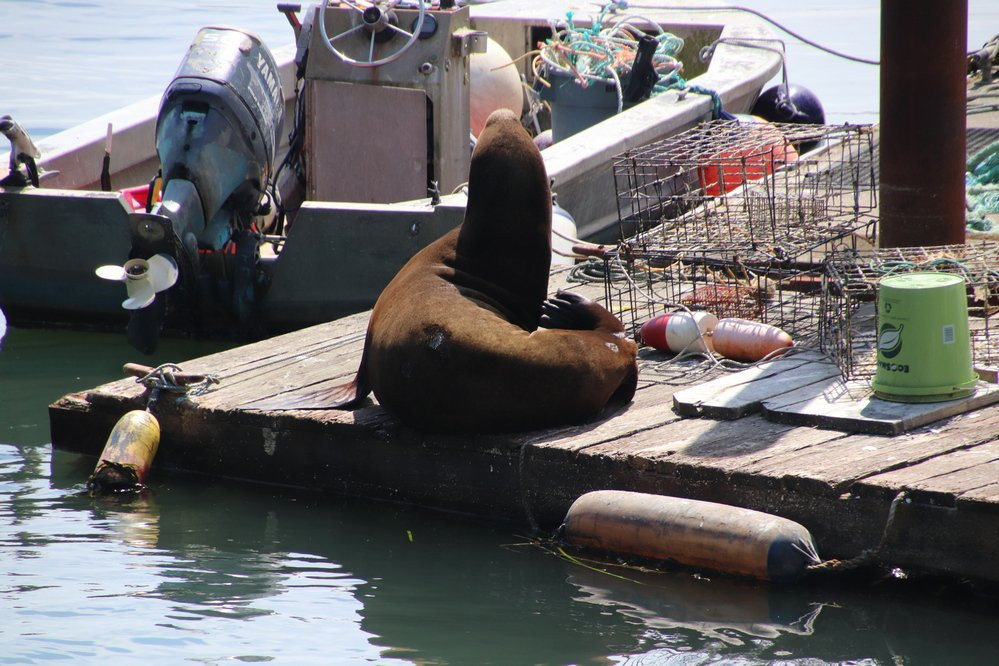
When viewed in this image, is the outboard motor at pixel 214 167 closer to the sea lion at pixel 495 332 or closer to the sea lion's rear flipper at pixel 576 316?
the sea lion at pixel 495 332

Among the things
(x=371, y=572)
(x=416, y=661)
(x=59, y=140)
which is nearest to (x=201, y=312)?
(x=59, y=140)

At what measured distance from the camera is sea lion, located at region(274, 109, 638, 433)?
15.9 feet

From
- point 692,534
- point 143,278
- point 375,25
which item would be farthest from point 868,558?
point 375,25

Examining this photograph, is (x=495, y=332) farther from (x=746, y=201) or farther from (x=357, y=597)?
(x=746, y=201)

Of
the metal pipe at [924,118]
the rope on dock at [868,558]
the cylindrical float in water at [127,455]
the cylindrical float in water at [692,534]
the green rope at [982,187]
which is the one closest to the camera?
the rope on dock at [868,558]

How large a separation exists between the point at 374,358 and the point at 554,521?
89 cm

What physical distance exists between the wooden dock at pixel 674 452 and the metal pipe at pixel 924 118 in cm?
114

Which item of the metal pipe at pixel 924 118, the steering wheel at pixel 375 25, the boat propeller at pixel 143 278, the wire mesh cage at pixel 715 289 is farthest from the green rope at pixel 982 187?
the boat propeller at pixel 143 278

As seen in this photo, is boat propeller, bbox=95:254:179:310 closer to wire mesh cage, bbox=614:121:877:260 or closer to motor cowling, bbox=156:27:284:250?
motor cowling, bbox=156:27:284:250

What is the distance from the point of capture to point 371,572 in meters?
A: 4.71

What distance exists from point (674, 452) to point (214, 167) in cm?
419

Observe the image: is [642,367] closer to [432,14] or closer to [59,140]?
[432,14]

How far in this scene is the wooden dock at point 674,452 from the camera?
163 inches

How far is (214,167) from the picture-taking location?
7.95 meters
